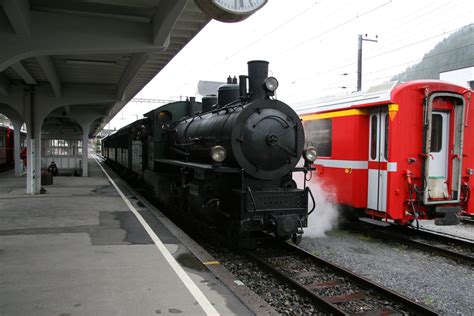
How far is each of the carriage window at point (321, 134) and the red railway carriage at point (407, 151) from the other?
417mm

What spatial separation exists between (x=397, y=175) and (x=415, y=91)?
1.67m

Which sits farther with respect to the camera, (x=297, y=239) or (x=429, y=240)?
(x=429, y=240)

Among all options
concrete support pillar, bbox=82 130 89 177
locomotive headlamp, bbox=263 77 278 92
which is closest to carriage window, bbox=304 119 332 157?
locomotive headlamp, bbox=263 77 278 92

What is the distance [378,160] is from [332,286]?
3472 millimetres

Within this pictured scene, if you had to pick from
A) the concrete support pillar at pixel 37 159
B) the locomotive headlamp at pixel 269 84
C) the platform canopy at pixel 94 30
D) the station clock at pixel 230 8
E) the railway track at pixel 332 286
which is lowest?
the railway track at pixel 332 286

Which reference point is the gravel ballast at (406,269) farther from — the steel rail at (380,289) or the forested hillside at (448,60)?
the forested hillside at (448,60)

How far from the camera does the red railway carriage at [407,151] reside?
7500 millimetres

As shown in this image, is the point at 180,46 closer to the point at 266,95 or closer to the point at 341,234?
the point at 266,95

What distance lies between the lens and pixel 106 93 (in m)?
15.3

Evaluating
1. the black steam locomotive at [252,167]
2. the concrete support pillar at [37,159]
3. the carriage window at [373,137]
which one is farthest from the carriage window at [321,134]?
the concrete support pillar at [37,159]

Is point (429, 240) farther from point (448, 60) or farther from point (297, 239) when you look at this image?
point (448, 60)

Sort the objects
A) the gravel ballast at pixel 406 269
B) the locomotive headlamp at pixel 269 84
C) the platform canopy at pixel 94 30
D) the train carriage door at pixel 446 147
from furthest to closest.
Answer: the train carriage door at pixel 446 147, the locomotive headlamp at pixel 269 84, the platform canopy at pixel 94 30, the gravel ballast at pixel 406 269

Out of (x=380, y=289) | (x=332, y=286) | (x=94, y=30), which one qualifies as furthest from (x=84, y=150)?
(x=380, y=289)

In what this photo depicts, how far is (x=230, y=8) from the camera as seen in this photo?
4289 millimetres
